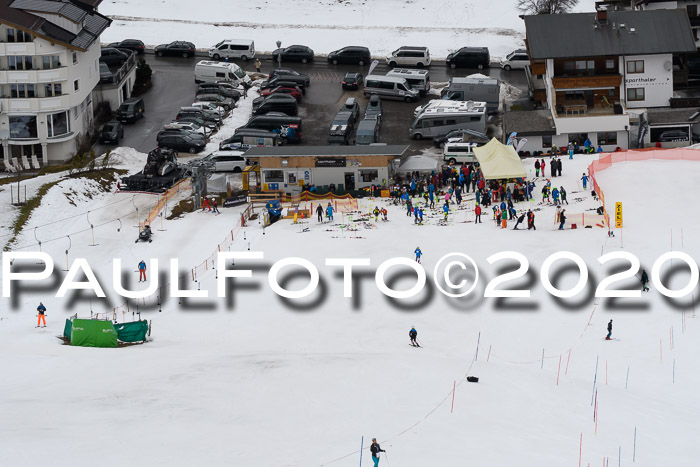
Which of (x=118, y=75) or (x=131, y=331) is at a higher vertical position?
(x=118, y=75)

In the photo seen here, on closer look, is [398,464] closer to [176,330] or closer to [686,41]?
[176,330]

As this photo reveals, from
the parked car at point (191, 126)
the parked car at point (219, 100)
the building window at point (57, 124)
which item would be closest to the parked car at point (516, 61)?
the parked car at point (219, 100)

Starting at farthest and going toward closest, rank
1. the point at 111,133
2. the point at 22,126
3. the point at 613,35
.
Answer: the point at 111,133 → the point at 613,35 → the point at 22,126

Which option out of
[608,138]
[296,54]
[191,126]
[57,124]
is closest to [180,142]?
[191,126]

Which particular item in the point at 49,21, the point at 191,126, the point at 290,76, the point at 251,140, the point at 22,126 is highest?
the point at 49,21

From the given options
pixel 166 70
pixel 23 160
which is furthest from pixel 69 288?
pixel 166 70

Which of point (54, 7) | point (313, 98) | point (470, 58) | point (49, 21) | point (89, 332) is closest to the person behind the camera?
point (89, 332)

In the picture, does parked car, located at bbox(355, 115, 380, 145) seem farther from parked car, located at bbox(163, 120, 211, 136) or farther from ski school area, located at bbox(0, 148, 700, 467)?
parked car, located at bbox(163, 120, 211, 136)

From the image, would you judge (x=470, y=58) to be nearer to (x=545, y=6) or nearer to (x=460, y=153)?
(x=545, y=6)
